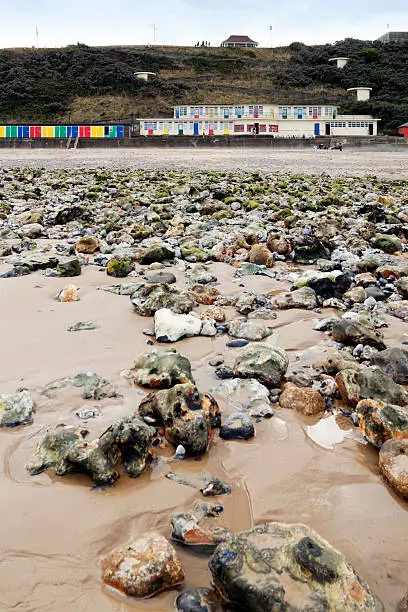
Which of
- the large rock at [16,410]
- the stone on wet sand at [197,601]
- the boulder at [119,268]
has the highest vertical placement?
the boulder at [119,268]

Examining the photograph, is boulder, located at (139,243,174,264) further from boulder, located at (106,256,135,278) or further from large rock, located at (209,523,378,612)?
large rock, located at (209,523,378,612)

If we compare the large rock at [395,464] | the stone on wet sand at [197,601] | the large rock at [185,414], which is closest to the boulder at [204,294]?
the large rock at [185,414]

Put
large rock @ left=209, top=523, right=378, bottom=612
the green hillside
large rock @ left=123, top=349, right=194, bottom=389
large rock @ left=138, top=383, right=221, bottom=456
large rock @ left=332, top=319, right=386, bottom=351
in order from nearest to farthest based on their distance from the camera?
large rock @ left=209, top=523, right=378, bottom=612 → large rock @ left=138, top=383, right=221, bottom=456 → large rock @ left=123, top=349, right=194, bottom=389 → large rock @ left=332, top=319, right=386, bottom=351 → the green hillside

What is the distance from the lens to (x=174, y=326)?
343cm

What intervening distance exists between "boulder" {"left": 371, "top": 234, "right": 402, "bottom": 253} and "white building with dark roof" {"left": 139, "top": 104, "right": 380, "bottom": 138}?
54.0 meters

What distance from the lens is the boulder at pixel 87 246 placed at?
5961mm

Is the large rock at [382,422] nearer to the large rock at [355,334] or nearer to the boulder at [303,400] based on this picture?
the boulder at [303,400]

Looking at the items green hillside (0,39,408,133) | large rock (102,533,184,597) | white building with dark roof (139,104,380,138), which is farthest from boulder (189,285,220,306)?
green hillside (0,39,408,133)

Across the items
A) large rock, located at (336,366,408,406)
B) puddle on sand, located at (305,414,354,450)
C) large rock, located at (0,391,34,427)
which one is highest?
large rock, located at (336,366,408,406)

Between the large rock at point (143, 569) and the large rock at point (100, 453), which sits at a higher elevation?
the large rock at point (100, 453)

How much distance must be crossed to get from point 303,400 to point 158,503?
954mm

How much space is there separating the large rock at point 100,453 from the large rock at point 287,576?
2.00 feet

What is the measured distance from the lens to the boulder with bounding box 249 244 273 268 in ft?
17.6

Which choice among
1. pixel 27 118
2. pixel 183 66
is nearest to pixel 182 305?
pixel 27 118
